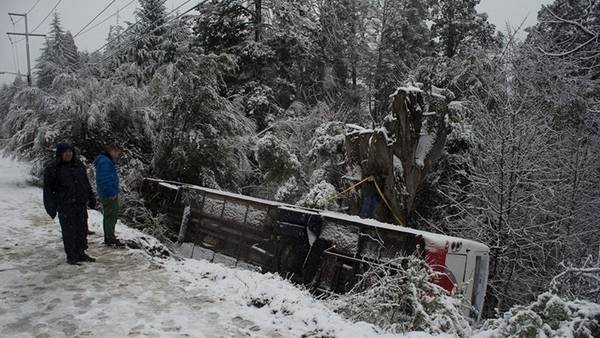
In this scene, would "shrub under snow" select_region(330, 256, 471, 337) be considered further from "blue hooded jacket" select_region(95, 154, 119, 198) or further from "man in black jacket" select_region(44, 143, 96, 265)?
"blue hooded jacket" select_region(95, 154, 119, 198)

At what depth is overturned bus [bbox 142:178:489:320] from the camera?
5.43 meters

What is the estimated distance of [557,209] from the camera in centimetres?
1218

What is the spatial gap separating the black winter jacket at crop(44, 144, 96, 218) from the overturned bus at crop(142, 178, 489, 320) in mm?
2713

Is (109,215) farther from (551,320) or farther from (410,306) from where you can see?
(551,320)

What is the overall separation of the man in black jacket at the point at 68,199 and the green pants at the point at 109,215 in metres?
0.58

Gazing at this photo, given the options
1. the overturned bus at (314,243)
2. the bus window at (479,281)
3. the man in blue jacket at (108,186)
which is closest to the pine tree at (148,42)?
the overturned bus at (314,243)

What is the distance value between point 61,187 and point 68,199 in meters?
0.19

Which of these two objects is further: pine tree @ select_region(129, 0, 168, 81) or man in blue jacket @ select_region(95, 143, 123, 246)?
pine tree @ select_region(129, 0, 168, 81)

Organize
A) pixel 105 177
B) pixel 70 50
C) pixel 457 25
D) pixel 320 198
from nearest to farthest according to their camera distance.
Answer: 1. pixel 105 177
2. pixel 320 198
3. pixel 457 25
4. pixel 70 50

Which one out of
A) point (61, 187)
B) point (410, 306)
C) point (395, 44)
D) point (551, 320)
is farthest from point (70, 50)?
point (551, 320)

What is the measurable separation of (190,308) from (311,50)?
21525 mm

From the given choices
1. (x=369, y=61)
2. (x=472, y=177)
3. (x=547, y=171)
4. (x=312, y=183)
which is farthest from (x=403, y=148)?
(x=369, y=61)

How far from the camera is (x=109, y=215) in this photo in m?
5.99

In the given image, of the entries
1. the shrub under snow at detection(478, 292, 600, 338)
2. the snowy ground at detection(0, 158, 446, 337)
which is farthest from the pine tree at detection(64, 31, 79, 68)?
the shrub under snow at detection(478, 292, 600, 338)
